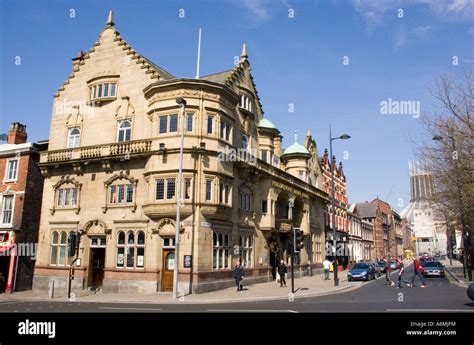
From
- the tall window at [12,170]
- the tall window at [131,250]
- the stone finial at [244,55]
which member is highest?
the stone finial at [244,55]

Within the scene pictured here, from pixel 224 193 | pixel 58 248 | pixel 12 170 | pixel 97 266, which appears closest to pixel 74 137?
pixel 12 170

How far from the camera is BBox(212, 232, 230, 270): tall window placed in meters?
26.0

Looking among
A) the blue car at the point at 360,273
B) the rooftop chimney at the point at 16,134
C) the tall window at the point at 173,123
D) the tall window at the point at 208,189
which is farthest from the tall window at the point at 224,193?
the rooftop chimney at the point at 16,134

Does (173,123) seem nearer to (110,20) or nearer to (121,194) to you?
(121,194)

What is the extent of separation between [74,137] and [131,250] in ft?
35.9

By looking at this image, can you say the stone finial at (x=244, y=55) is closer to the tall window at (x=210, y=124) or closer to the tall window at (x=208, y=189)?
the tall window at (x=210, y=124)

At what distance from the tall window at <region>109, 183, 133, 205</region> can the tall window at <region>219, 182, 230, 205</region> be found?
622 cm

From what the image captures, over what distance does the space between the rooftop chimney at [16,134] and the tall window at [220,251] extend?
70.2 feet

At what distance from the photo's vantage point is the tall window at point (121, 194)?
26892 mm

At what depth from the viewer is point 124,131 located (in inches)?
1125

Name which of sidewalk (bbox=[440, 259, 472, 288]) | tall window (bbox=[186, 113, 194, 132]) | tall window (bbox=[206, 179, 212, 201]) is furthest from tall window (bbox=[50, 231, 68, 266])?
sidewalk (bbox=[440, 259, 472, 288])

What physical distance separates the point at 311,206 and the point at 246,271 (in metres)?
17.1

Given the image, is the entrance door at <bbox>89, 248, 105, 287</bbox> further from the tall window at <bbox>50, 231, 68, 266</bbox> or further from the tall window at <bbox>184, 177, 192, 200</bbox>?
the tall window at <bbox>184, 177, 192, 200</bbox>
